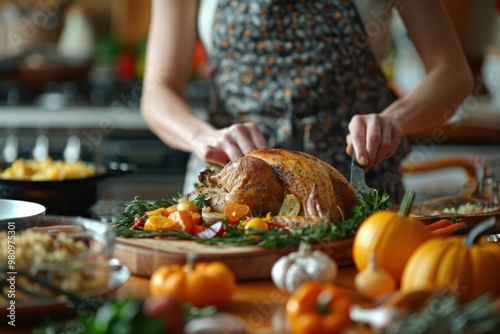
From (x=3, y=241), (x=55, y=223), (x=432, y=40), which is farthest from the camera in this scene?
(x=432, y=40)

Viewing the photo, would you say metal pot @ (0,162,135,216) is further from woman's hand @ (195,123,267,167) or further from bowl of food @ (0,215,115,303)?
bowl of food @ (0,215,115,303)

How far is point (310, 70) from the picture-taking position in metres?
2.20

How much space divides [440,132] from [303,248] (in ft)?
10.0

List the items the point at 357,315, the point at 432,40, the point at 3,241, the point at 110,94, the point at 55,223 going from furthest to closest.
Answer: the point at 110,94 < the point at 432,40 < the point at 55,223 < the point at 3,241 < the point at 357,315

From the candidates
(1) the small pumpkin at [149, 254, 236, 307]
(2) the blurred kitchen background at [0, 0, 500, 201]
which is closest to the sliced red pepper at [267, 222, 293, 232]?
(1) the small pumpkin at [149, 254, 236, 307]

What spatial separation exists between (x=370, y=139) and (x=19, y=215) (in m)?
0.73

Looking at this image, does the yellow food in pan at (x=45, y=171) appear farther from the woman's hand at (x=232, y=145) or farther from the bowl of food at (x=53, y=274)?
the bowl of food at (x=53, y=274)

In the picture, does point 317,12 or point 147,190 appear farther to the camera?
point 147,190

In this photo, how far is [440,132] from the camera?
4.09 m

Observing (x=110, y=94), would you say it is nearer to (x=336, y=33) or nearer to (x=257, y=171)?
(x=336, y=33)

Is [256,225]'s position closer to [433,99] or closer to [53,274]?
[53,274]

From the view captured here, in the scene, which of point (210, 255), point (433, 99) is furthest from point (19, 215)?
point (433, 99)

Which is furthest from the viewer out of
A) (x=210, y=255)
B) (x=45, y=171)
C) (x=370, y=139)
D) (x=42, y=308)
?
(x=45, y=171)

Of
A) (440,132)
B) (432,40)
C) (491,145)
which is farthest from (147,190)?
(432,40)
